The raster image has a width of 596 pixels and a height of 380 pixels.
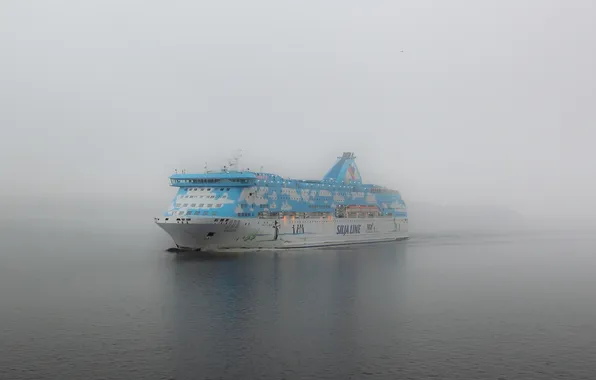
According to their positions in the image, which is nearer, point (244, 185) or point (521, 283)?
point (521, 283)

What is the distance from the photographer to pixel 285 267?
5894cm

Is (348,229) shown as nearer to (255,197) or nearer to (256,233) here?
(255,197)

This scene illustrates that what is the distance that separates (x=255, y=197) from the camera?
232ft

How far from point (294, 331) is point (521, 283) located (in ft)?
105

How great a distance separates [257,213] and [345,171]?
36625 millimetres

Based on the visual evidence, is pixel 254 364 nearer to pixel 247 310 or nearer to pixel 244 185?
pixel 247 310

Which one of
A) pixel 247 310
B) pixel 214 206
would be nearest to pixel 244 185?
pixel 214 206

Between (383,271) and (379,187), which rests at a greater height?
(379,187)

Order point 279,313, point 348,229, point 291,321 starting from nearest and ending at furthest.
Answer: point 291,321
point 279,313
point 348,229

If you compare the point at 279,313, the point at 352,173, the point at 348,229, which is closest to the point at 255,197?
the point at 348,229

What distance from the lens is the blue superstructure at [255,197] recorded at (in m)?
68.5

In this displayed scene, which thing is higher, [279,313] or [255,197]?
[255,197]

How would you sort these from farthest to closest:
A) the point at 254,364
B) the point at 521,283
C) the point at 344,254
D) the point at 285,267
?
the point at 344,254, the point at 285,267, the point at 521,283, the point at 254,364

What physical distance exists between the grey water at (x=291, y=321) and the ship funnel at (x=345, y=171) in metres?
39.5
